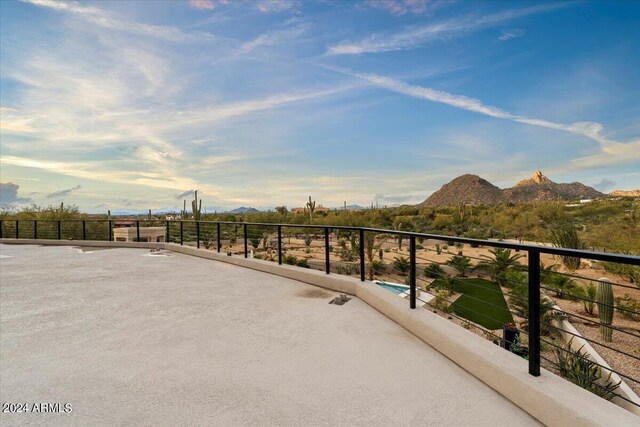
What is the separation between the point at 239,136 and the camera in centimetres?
2002

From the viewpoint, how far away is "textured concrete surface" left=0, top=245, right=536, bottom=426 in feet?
7.39

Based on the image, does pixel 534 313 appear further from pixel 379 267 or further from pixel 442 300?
pixel 379 267

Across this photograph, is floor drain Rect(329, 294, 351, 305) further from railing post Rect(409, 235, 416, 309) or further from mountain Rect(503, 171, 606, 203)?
mountain Rect(503, 171, 606, 203)

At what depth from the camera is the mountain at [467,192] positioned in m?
98.5

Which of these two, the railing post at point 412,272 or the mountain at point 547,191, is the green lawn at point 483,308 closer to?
the railing post at point 412,272

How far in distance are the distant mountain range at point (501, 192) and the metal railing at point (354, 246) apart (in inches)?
2784

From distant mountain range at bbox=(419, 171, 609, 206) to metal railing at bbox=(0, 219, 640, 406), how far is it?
70.7 m

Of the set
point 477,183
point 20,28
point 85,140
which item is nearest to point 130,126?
point 85,140

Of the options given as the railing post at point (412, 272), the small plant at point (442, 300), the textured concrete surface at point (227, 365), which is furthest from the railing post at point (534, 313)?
the small plant at point (442, 300)

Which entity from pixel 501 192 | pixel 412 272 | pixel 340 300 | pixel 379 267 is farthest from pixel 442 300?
pixel 501 192

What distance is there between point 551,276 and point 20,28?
738 inches

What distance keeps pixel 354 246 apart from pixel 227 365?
54.8 feet

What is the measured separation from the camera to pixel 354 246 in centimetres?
1942

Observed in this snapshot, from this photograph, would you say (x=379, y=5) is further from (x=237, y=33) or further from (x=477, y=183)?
(x=477, y=183)
